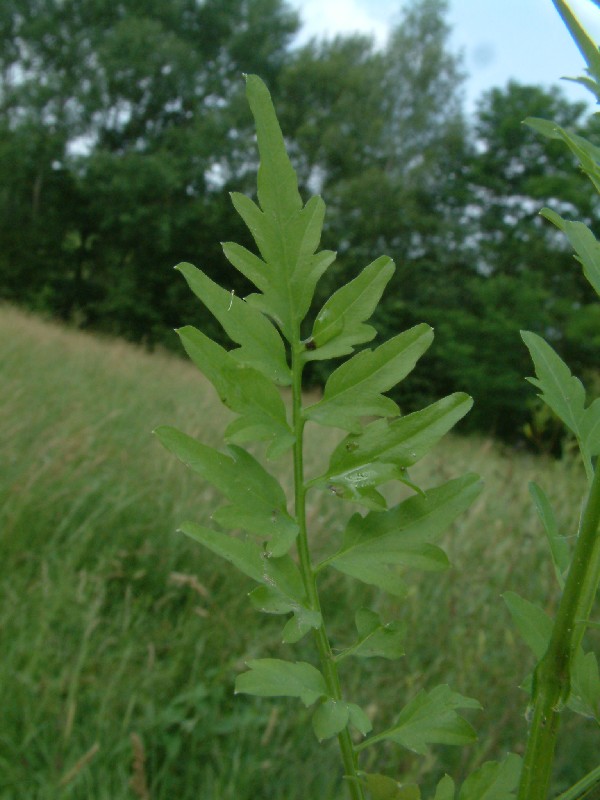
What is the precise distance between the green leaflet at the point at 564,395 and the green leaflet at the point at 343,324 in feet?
0.19

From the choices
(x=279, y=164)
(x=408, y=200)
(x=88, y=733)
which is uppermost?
(x=408, y=200)

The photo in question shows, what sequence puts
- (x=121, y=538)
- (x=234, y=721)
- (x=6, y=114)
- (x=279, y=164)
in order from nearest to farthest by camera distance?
(x=279, y=164)
(x=234, y=721)
(x=121, y=538)
(x=6, y=114)

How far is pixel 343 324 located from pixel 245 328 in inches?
1.3

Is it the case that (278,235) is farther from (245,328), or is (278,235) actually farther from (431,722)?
(431,722)

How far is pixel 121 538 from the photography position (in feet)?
8.22

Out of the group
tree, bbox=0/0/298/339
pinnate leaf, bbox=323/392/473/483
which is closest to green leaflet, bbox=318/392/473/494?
pinnate leaf, bbox=323/392/473/483

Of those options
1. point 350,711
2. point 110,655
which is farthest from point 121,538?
point 350,711

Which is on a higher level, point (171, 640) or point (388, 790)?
point (388, 790)

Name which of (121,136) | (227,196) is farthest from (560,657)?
(121,136)

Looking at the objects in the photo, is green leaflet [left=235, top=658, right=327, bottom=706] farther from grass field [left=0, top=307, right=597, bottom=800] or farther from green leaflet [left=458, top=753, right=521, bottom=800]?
grass field [left=0, top=307, right=597, bottom=800]

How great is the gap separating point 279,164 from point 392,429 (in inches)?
3.3

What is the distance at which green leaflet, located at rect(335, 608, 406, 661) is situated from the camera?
0.26 metres

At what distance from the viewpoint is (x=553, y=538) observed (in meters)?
0.26

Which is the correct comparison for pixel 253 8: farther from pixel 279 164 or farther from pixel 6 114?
pixel 279 164
